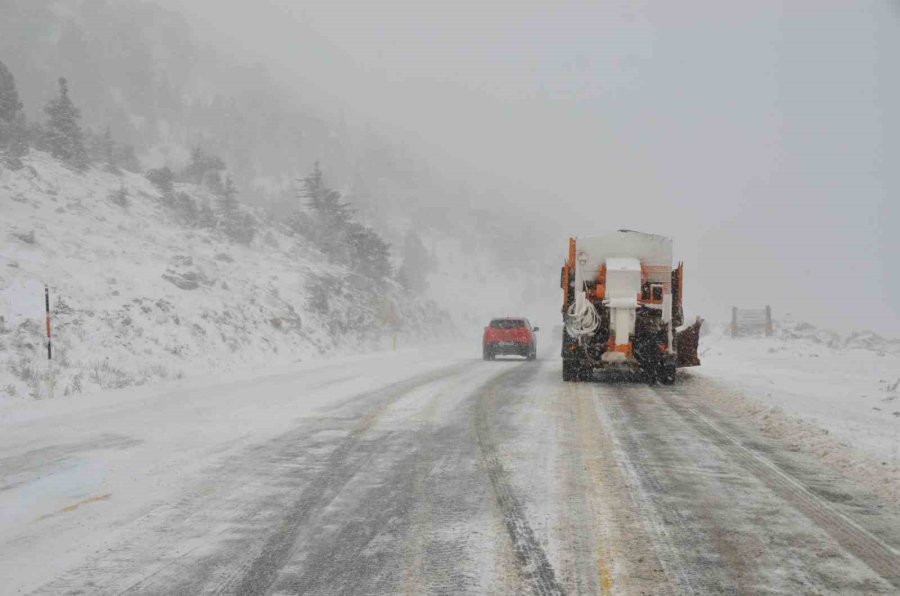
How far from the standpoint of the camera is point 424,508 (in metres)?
4.95

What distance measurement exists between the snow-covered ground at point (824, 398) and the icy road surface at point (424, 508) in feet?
1.89

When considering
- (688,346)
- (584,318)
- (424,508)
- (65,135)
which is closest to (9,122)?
(65,135)

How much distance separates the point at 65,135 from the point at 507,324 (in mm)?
22795

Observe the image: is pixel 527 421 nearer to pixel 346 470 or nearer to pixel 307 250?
pixel 346 470

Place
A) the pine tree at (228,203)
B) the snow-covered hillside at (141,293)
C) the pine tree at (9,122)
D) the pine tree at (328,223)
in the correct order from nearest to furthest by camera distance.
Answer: the snow-covered hillside at (141,293), the pine tree at (9,122), the pine tree at (228,203), the pine tree at (328,223)

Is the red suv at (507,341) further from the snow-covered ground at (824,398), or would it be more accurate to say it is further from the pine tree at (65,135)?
the pine tree at (65,135)

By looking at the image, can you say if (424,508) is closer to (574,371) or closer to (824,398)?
(574,371)

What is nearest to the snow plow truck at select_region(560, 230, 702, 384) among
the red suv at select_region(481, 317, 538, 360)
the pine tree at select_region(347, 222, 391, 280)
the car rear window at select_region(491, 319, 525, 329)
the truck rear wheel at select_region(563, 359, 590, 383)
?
the truck rear wheel at select_region(563, 359, 590, 383)

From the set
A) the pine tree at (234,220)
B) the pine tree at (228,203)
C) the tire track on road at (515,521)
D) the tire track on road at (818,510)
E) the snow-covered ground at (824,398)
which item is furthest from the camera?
the pine tree at (228,203)

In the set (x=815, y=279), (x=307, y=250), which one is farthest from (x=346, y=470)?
(x=815, y=279)

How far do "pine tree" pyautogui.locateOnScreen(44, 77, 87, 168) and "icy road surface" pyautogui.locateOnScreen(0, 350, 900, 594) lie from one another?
84.9 ft

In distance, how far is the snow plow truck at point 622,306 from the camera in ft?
45.0

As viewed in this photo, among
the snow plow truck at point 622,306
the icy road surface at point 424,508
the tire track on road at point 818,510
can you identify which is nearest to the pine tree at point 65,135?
the icy road surface at point 424,508

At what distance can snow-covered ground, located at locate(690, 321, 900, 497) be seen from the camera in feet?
Answer: 23.5
